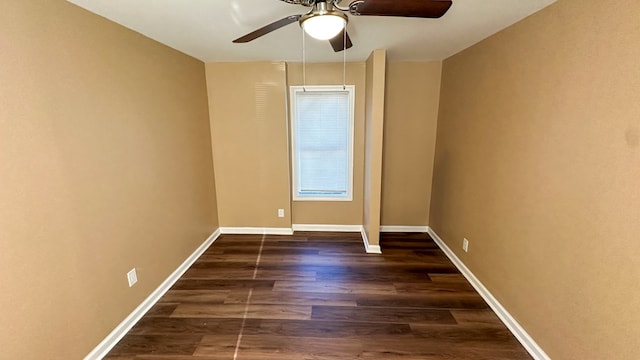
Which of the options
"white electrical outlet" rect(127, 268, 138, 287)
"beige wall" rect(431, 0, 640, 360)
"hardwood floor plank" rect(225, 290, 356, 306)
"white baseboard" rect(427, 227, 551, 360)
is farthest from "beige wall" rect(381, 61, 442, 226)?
"white electrical outlet" rect(127, 268, 138, 287)

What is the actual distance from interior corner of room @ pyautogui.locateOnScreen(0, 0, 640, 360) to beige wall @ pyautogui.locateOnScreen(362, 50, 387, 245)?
0.02 meters

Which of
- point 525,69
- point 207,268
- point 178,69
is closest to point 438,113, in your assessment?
point 525,69

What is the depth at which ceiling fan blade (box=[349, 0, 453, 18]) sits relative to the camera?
1.37m

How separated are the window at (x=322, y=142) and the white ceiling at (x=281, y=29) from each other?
544mm

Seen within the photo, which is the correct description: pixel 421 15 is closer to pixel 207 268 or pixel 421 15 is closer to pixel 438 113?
pixel 438 113

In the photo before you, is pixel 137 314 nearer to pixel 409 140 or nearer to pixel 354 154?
pixel 354 154

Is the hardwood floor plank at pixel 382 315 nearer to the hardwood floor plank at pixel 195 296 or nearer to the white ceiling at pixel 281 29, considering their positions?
the hardwood floor plank at pixel 195 296

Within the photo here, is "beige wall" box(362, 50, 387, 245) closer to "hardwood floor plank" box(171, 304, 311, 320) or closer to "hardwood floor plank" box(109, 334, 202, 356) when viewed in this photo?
"hardwood floor plank" box(171, 304, 311, 320)

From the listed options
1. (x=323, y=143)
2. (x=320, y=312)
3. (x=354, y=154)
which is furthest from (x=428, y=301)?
(x=323, y=143)

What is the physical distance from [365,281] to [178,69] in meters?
2.83

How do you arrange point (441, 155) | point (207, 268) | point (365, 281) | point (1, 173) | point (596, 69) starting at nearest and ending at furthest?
point (1, 173) → point (596, 69) → point (365, 281) → point (207, 268) → point (441, 155)

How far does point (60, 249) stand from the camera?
1545 millimetres

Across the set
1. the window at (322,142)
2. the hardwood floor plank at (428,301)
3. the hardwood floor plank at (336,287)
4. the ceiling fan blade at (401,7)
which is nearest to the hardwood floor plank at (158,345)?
the hardwood floor plank at (336,287)

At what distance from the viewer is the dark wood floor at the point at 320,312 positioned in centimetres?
185
